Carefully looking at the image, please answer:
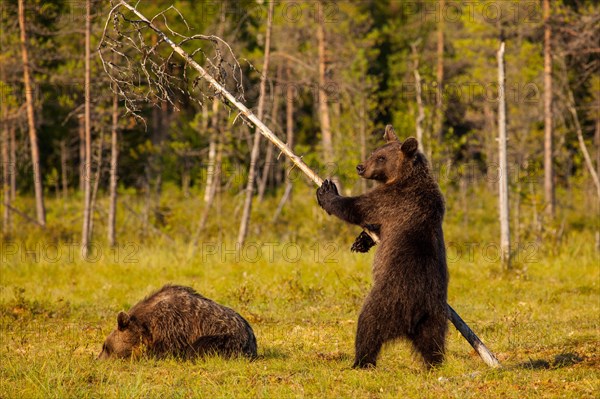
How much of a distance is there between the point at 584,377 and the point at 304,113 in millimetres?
34123

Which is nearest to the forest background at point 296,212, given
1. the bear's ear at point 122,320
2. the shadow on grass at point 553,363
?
the shadow on grass at point 553,363

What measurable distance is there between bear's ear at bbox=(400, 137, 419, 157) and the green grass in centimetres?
193

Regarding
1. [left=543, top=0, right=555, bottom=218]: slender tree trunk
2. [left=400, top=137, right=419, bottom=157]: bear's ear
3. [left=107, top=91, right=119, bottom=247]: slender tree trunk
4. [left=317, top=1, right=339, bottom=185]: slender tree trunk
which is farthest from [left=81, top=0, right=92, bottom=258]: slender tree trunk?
[left=543, top=0, right=555, bottom=218]: slender tree trunk

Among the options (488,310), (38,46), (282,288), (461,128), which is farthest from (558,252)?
(461,128)

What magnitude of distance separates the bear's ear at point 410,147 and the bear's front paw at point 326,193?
30.6 inches

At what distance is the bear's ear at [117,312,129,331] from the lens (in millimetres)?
8375

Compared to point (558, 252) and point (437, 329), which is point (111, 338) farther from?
point (558, 252)

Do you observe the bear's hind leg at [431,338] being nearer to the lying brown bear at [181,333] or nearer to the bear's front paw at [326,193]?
the bear's front paw at [326,193]

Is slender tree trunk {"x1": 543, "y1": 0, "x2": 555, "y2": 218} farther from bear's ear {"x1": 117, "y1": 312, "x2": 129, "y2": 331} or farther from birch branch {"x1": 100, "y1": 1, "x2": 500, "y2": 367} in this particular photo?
bear's ear {"x1": 117, "y1": 312, "x2": 129, "y2": 331}

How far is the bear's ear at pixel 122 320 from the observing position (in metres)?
8.38

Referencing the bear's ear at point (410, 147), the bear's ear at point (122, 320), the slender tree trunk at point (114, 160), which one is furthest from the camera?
the slender tree trunk at point (114, 160)

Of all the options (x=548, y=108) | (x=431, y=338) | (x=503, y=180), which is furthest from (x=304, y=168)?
(x=548, y=108)

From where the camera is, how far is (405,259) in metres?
7.29

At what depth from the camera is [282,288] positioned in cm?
1368
